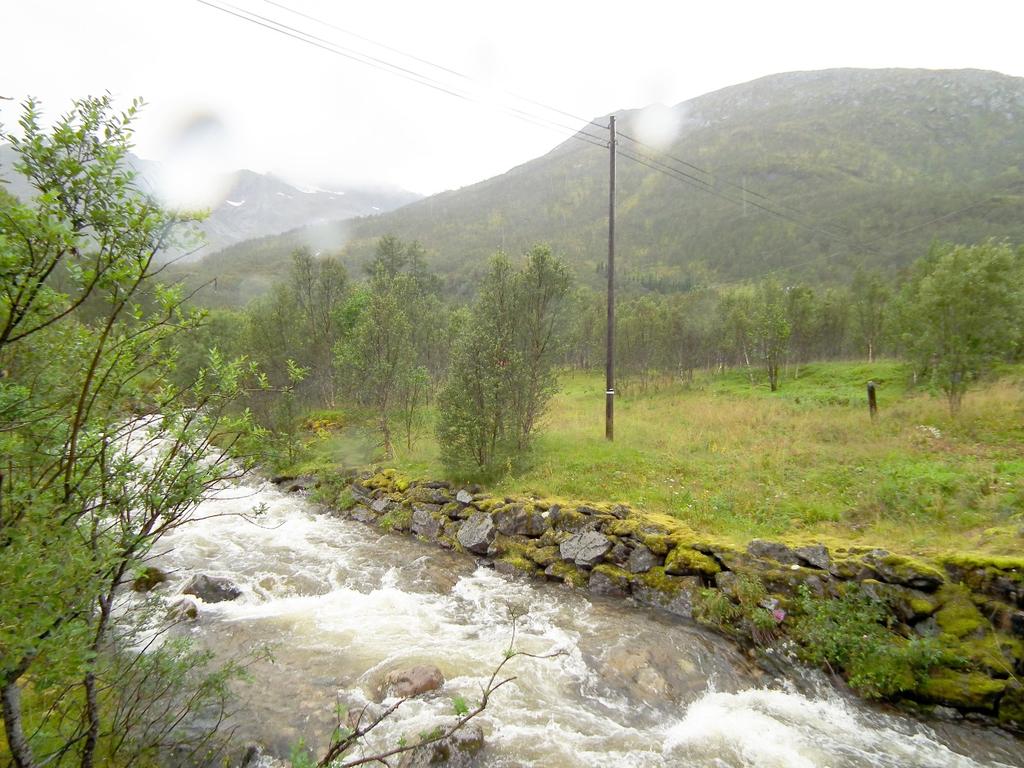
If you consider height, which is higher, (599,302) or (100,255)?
(599,302)

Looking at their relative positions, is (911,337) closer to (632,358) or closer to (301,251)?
(632,358)

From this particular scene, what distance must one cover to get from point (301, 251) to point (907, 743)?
132ft

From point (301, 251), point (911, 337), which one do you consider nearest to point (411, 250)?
point (301, 251)

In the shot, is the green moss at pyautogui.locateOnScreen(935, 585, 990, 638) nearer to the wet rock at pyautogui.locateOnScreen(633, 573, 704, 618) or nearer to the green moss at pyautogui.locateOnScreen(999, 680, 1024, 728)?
the green moss at pyautogui.locateOnScreen(999, 680, 1024, 728)

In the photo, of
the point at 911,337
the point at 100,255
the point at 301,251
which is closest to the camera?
the point at 100,255

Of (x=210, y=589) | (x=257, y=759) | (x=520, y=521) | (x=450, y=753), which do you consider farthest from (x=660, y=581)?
(x=210, y=589)

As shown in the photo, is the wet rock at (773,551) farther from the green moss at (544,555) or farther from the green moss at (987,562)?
the green moss at (544,555)

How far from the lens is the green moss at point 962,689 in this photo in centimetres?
682

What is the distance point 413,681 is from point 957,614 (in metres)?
9.21

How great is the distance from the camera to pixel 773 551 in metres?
9.52

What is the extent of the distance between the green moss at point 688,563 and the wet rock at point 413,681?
18.3 feet

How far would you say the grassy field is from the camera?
1016 centimetres

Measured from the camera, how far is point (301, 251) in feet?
118

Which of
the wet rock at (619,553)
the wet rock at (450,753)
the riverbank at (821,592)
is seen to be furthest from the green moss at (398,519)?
the wet rock at (450,753)
